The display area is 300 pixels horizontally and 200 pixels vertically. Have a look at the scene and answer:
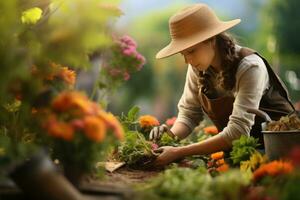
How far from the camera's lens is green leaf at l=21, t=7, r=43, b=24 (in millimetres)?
2846

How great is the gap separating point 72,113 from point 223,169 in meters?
0.96

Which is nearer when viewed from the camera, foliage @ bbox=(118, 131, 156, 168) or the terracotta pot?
the terracotta pot

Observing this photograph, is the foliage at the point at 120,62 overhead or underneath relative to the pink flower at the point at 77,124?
underneath

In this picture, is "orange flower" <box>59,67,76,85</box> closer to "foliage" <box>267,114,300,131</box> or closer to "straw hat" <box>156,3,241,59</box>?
"straw hat" <box>156,3,241,59</box>

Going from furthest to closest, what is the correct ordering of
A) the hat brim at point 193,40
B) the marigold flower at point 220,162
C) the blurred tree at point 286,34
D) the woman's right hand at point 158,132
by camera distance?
the blurred tree at point 286,34
the woman's right hand at point 158,132
the hat brim at point 193,40
the marigold flower at point 220,162

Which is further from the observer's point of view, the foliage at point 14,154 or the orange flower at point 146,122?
the orange flower at point 146,122

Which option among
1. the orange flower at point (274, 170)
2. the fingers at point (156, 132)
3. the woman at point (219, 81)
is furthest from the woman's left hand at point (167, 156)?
the orange flower at point (274, 170)

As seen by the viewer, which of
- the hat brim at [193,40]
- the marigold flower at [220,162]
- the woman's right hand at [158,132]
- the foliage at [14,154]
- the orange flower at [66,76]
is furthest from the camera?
the woman's right hand at [158,132]

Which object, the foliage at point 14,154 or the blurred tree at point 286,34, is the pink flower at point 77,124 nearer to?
the foliage at point 14,154

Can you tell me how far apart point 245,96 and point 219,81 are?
0.93 ft

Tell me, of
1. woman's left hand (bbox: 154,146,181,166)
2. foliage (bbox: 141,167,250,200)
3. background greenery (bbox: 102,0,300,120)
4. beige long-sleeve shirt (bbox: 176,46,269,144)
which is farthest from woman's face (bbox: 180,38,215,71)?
background greenery (bbox: 102,0,300,120)

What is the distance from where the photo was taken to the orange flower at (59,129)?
6.25ft

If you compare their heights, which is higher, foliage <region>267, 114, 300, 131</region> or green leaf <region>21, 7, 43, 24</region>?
green leaf <region>21, 7, 43, 24</region>

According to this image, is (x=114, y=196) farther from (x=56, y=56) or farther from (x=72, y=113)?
(x=56, y=56)
